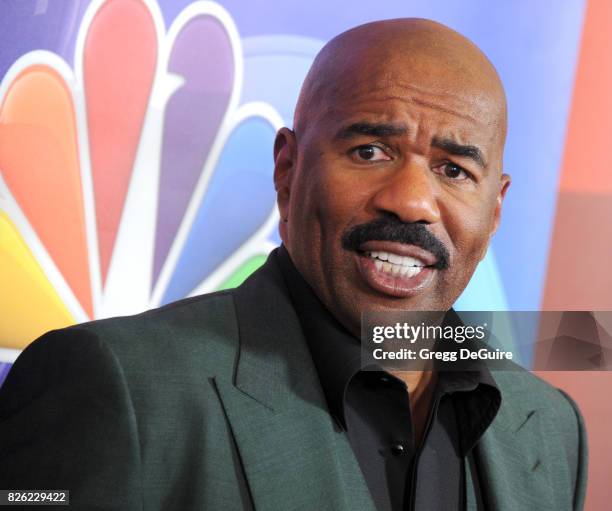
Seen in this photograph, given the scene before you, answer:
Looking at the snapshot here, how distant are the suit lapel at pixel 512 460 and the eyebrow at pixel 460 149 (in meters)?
0.51

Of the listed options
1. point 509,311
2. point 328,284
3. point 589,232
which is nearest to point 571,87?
point 589,232

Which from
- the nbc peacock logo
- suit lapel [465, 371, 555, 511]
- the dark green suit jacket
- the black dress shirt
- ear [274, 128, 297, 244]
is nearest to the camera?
the dark green suit jacket

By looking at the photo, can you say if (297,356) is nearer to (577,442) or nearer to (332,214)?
(332,214)

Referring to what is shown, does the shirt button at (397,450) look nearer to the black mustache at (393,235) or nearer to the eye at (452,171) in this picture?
the black mustache at (393,235)

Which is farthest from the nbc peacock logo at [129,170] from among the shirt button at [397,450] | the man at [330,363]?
the shirt button at [397,450]

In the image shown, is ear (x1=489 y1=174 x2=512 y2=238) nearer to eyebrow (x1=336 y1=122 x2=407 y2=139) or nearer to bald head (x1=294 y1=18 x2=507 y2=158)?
bald head (x1=294 y1=18 x2=507 y2=158)

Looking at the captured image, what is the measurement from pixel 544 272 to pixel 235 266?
1.04 meters

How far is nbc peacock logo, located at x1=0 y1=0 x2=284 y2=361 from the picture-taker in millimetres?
1896

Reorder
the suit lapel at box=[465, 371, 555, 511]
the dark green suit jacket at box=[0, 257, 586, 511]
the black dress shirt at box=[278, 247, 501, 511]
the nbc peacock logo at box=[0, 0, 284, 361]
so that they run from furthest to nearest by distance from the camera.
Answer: the nbc peacock logo at box=[0, 0, 284, 361] → the suit lapel at box=[465, 371, 555, 511] → the black dress shirt at box=[278, 247, 501, 511] → the dark green suit jacket at box=[0, 257, 586, 511]

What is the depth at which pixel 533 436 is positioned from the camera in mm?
1646

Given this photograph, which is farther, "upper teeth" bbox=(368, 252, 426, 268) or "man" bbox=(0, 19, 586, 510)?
"upper teeth" bbox=(368, 252, 426, 268)

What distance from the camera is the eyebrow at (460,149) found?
4.62ft

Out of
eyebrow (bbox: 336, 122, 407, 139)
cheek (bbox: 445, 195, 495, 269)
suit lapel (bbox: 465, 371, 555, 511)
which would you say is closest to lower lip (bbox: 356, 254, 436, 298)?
cheek (bbox: 445, 195, 495, 269)

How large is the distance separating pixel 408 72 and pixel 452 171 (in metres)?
0.19
